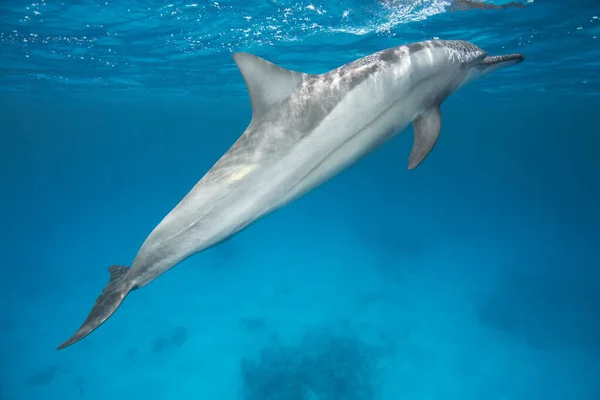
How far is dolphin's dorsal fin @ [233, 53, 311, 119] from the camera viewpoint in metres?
3.35

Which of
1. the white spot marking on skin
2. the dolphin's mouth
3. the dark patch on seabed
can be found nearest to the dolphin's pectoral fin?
the dolphin's mouth

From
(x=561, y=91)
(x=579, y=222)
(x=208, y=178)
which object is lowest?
(x=579, y=222)

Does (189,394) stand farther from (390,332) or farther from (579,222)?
(579,222)

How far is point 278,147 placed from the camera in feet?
10.8

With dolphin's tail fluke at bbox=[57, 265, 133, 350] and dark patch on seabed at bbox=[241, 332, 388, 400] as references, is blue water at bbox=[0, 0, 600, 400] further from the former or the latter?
dolphin's tail fluke at bbox=[57, 265, 133, 350]

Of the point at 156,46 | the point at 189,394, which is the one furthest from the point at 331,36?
the point at 189,394

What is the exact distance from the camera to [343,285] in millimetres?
17406

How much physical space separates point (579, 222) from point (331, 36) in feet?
112

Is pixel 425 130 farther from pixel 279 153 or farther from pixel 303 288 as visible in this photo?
pixel 303 288

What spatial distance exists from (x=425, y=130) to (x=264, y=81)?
200cm

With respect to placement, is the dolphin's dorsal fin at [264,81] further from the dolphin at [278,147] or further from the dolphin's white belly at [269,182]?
the dolphin's white belly at [269,182]

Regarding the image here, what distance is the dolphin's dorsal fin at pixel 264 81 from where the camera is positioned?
11.0ft

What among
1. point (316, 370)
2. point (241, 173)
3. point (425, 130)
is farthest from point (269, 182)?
point (316, 370)

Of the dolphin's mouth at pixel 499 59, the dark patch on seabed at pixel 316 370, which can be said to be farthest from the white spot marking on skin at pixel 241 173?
the dark patch on seabed at pixel 316 370
